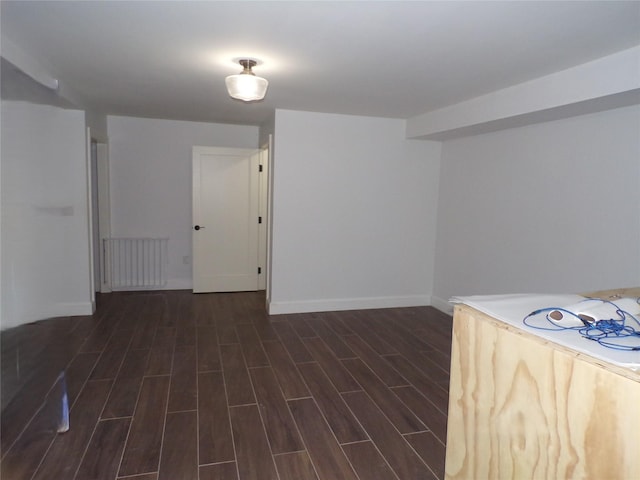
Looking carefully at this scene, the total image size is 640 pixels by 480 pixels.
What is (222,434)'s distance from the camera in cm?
244

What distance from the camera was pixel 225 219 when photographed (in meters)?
5.64

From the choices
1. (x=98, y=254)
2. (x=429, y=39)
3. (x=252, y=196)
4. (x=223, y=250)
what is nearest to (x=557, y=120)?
(x=429, y=39)

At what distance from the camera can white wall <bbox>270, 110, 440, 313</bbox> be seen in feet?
15.1

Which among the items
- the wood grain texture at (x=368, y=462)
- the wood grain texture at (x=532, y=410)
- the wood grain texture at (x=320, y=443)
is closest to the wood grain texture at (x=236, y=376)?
the wood grain texture at (x=320, y=443)

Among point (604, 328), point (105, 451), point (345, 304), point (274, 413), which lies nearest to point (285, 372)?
point (274, 413)

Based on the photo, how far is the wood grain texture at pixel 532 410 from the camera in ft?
3.25

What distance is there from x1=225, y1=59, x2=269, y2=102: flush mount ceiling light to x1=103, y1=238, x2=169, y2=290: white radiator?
137 inches

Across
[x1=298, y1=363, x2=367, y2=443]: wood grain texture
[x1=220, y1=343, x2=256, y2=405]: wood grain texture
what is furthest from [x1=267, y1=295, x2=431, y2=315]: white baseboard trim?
[x1=298, y1=363, x2=367, y2=443]: wood grain texture

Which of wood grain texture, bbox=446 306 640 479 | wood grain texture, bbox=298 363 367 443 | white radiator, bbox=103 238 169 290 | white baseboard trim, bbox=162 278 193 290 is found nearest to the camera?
wood grain texture, bbox=446 306 640 479

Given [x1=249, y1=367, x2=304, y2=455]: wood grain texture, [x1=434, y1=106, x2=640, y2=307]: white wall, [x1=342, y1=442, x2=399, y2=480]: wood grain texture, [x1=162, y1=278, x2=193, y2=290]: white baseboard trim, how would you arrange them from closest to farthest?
[x1=342, y1=442, x2=399, y2=480]: wood grain texture
[x1=249, y1=367, x2=304, y2=455]: wood grain texture
[x1=434, y1=106, x2=640, y2=307]: white wall
[x1=162, y1=278, x2=193, y2=290]: white baseboard trim

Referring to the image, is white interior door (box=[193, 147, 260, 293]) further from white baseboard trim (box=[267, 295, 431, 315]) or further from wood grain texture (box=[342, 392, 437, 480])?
wood grain texture (box=[342, 392, 437, 480])

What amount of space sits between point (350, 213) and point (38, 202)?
3.10 meters

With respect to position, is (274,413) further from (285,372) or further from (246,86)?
(246,86)

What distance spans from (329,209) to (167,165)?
2.48m
